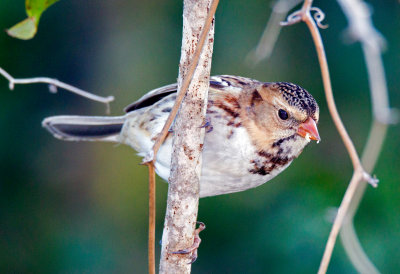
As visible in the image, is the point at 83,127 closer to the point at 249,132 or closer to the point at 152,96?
the point at 152,96

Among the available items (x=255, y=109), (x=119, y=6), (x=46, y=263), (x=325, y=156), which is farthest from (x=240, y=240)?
(x=119, y=6)

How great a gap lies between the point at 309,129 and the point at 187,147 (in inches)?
29.7

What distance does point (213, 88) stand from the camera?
2.58m

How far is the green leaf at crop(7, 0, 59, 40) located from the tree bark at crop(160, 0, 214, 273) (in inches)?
21.0

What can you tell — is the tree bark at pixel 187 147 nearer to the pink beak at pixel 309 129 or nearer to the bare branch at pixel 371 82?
the pink beak at pixel 309 129

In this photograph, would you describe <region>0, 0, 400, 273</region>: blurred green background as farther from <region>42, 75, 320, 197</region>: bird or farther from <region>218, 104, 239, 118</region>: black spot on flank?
<region>218, 104, 239, 118</region>: black spot on flank

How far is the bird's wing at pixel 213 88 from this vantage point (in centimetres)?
259

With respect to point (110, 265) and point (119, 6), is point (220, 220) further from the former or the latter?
point (119, 6)

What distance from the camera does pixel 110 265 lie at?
4258 millimetres

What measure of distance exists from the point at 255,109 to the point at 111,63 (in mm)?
2119

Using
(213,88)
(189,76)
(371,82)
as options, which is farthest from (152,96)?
(189,76)

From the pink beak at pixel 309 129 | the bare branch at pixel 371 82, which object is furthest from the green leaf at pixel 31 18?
the bare branch at pixel 371 82

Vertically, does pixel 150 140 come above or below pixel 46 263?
above

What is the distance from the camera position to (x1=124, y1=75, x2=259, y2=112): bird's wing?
8.50 ft
